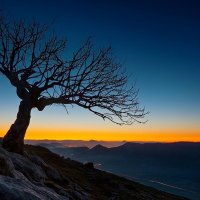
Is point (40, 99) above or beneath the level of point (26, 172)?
above

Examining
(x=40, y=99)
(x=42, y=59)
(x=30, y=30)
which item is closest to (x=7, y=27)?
(x=30, y=30)

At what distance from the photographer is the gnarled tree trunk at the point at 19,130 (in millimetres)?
25531

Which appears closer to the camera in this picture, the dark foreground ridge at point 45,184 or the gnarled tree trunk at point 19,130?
the dark foreground ridge at point 45,184

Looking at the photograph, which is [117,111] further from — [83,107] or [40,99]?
[40,99]

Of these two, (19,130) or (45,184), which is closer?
(45,184)

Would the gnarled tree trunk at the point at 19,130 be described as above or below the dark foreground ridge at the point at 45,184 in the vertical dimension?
above

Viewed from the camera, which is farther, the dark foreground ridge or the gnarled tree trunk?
the gnarled tree trunk

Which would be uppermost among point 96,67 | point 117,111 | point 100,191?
point 96,67

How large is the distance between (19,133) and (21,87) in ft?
13.2

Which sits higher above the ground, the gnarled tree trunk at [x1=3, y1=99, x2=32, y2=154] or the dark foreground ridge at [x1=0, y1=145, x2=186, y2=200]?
the gnarled tree trunk at [x1=3, y1=99, x2=32, y2=154]

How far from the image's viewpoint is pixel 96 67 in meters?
27.5

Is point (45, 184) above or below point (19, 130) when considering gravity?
below

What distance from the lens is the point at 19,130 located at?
85.1 ft

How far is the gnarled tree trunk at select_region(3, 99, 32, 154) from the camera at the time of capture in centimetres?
2553
